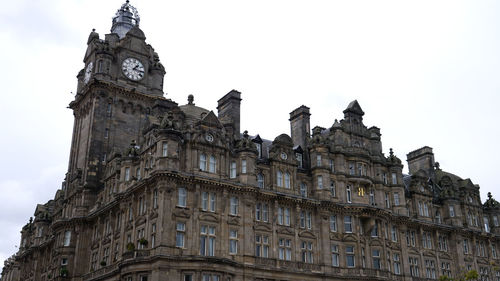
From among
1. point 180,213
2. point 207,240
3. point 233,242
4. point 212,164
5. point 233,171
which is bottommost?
point 207,240

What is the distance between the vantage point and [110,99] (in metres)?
73.1

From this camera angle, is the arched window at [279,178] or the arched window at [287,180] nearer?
the arched window at [279,178]

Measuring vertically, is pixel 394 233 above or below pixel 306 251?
above

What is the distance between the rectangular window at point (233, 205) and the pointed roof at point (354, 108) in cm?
2092

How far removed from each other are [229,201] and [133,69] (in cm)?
2887

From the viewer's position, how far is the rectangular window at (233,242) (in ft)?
180

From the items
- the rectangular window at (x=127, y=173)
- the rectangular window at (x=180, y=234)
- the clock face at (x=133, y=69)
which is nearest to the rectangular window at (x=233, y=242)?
the rectangular window at (x=180, y=234)

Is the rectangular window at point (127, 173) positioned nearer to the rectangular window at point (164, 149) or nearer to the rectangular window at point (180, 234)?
the rectangular window at point (164, 149)

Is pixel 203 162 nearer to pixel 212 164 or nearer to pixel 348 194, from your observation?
pixel 212 164

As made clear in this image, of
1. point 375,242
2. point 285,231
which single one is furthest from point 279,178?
point 375,242

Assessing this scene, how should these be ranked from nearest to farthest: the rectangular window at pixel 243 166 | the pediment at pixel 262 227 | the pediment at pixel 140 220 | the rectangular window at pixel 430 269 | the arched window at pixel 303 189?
1. the pediment at pixel 140 220
2. the pediment at pixel 262 227
3. the rectangular window at pixel 243 166
4. the arched window at pixel 303 189
5. the rectangular window at pixel 430 269

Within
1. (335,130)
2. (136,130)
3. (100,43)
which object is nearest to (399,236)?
(335,130)

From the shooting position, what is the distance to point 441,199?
76.9 metres

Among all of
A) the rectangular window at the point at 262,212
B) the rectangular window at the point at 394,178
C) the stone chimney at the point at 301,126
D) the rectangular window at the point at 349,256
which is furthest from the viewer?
the rectangular window at the point at 394,178
